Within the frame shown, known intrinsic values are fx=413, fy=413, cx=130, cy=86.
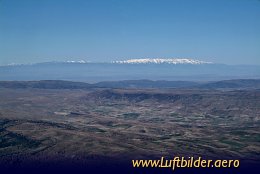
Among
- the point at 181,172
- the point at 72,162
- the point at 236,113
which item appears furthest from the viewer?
the point at 236,113

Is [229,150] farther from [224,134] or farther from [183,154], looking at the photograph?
[224,134]

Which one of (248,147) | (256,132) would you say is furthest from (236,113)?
(248,147)

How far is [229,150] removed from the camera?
4227 inches

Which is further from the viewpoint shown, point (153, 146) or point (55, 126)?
point (55, 126)

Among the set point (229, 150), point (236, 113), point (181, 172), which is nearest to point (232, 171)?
point (181, 172)

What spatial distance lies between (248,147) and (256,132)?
83.6ft

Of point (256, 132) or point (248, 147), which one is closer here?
point (248, 147)

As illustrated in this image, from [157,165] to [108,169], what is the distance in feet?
35.4

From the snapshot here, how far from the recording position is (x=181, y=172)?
85.9 meters

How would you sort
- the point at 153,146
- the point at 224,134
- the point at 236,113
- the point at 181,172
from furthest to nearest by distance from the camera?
the point at 236,113, the point at 224,134, the point at 153,146, the point at 181,172

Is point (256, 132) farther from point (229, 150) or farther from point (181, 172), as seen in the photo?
point (181, 172)

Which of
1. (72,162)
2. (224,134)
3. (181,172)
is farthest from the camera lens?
(224,134)

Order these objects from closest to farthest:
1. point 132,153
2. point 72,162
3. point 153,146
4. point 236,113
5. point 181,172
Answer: point 181,172
point 72,162
point 132,153
point 153,146
point 236,113

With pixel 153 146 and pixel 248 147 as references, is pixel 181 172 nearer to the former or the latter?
pixel 153 146
